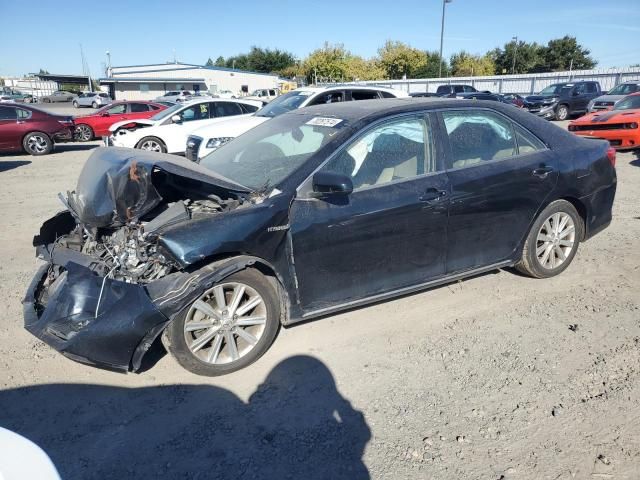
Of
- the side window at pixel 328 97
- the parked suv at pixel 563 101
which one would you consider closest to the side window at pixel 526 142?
the side window at pixel 328 97

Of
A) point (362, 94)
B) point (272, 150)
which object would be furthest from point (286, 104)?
point (272, 150)

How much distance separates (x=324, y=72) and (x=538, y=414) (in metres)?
66.3

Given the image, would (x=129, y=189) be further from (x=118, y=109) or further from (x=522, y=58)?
(x=522, y=58)

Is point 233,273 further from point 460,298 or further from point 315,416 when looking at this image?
point 460,298

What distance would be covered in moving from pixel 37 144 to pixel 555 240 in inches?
587

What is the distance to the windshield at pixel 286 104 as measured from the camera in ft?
33.8

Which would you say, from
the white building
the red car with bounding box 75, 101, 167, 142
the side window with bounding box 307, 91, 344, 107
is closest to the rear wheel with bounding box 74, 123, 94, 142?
the red car with bounding box 75, 101, 167, 142

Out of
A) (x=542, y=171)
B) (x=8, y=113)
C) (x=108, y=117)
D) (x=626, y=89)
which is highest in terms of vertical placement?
(x=626, y=89)

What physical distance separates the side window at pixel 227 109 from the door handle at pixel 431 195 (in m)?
10.6

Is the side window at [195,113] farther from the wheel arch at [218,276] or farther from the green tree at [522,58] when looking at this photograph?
the green tree at [522,58]

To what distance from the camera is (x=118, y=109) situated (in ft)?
61.1

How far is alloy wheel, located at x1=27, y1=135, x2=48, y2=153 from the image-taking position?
567 inches

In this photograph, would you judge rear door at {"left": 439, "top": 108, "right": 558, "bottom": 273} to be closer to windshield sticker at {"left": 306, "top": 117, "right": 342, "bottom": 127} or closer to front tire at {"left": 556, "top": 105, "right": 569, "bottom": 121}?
windshield sticker at {"left": 306, "top": 117, "right": 342, "bottom": 127}

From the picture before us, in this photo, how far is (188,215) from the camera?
3334 mm
